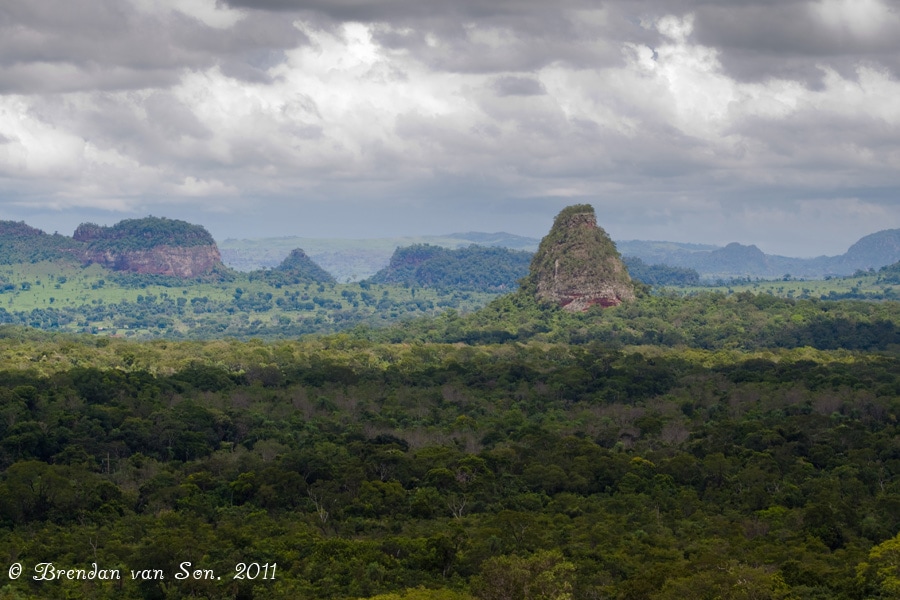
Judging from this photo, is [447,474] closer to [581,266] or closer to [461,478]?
[461,478]

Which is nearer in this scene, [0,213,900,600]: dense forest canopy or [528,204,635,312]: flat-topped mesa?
[0,213,900,600]: dense forest canopy

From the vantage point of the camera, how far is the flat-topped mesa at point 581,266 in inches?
6412

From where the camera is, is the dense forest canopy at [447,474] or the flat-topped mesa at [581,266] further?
the flat-topped mesa at [581,266]

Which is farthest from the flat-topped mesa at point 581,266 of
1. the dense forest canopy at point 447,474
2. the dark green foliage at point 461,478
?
the dark green foliage at point 461,478

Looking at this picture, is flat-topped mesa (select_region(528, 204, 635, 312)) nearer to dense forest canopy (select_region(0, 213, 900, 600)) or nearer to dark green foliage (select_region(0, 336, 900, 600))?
dense forest canopy (select_region(0, 213, 900, 600))

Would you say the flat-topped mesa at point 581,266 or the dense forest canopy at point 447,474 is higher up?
the flat-topped mesa at point 581,266

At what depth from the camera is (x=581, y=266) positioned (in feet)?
536

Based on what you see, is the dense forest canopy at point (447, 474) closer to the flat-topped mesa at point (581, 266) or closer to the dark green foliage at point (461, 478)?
the dark green foliage at point (461, 478)

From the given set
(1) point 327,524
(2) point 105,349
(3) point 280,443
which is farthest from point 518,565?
(2) point 105,349

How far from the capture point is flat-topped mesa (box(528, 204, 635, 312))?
163 m

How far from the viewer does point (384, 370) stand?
111 metres

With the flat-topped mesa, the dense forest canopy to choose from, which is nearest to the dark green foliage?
the dense forest canopy

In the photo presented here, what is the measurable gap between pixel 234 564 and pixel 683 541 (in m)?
20.8

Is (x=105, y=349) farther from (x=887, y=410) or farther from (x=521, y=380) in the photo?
(x=887, y=410)
